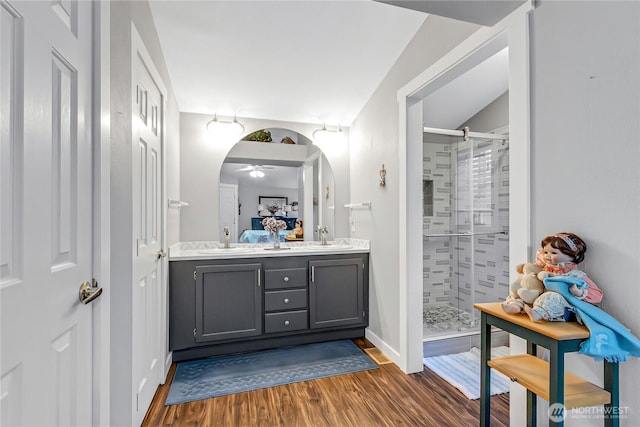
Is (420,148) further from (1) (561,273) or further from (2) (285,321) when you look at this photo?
(2) (285,321)

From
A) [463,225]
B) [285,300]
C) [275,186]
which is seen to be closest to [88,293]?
[285,300]

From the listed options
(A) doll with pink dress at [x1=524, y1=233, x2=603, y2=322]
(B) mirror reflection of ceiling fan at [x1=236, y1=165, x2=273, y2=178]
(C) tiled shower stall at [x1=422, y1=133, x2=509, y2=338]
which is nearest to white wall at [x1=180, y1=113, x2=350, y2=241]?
(B) mirror reflection of ceiling fan at [x1=236, y1=165, x2=273, y2=178]

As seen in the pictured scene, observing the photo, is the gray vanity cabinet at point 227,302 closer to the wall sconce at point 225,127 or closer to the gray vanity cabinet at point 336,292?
the gray vanity cabinet at point 336,292

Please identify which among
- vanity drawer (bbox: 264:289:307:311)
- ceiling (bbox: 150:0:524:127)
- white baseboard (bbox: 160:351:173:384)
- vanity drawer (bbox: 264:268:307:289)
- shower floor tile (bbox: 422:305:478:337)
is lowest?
white baseboard (bbox: 160:351:173:384)

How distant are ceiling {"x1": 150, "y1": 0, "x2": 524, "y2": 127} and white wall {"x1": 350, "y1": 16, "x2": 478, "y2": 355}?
0.43 ft

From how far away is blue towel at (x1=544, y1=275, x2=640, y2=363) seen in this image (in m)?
0.93

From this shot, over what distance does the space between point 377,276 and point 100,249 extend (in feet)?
7.10

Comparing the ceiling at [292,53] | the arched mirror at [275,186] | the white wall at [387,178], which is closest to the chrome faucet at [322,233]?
the arched mirror at [275,186]

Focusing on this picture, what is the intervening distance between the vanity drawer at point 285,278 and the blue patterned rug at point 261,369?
57 cm

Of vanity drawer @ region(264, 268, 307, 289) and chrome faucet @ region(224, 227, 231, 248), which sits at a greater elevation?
chrome faucet @ region(224, 227, 231, 248)

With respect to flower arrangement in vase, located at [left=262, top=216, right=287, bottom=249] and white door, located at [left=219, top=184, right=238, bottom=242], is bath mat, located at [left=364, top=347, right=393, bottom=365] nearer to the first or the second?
flower arrangement in vase, located at [left=262, top=216, right=287, bottom=249]

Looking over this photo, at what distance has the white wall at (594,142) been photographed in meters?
1.00

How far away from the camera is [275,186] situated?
322cm

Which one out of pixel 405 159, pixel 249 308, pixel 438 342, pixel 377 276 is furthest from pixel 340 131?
pixel 438 342
